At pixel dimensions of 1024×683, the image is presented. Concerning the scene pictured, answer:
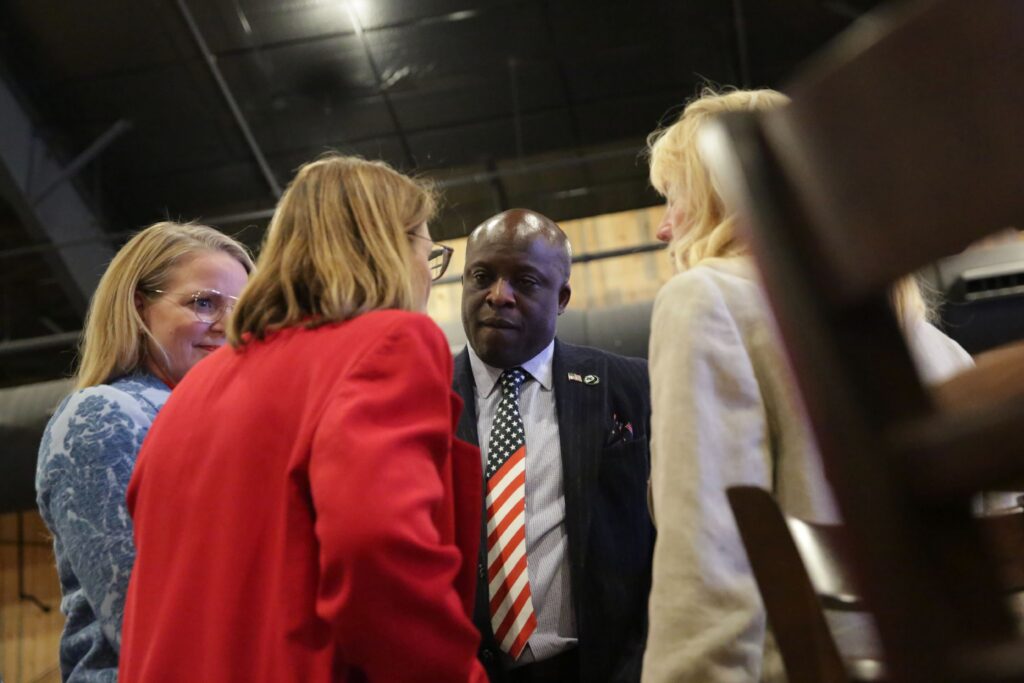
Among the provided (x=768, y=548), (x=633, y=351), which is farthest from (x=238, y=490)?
(x=633, y=351)

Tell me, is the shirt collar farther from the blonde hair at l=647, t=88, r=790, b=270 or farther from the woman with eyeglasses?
the blonde hair at l=647, t=88, r=790, b=270

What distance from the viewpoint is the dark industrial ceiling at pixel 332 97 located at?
5965 mm

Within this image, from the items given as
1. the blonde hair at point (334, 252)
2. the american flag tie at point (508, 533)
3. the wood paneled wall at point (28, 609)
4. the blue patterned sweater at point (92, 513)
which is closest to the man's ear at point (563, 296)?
the american flag tie at point (508, 533)

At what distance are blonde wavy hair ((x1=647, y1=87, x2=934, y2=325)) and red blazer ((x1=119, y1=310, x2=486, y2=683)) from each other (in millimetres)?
432

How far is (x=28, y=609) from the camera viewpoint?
8133 mm

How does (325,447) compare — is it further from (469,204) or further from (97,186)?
(97,186)

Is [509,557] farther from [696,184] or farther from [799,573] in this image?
[799,573]

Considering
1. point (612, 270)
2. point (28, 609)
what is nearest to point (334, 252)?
point (612, 270)

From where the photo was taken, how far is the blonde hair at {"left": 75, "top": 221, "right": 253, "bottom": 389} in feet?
5.96

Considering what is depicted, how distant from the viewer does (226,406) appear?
134cm

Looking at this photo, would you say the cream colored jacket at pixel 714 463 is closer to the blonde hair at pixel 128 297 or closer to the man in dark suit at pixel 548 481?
the man in dark suit at pixel 548 481

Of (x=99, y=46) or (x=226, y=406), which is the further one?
(x=99, y=46)

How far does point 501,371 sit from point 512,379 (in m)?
0.05

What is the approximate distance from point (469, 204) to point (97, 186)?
2.44 m
